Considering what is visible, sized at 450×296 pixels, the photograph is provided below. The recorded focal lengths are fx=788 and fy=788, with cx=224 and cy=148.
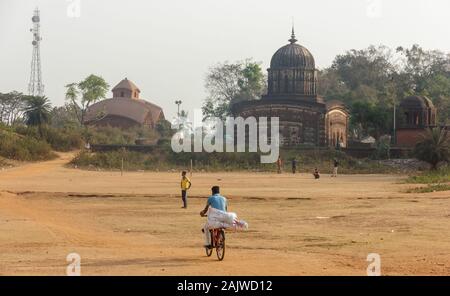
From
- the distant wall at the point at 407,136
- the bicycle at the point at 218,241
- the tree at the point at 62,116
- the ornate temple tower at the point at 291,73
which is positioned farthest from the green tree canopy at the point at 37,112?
the bicycle at the point at 218,241

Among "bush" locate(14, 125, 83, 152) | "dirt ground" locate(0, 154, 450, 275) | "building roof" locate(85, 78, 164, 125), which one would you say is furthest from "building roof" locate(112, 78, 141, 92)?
"dirt ground" locate(0, 154, 450, 275)

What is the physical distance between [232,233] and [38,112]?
202 feet

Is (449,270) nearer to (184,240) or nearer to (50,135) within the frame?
(184,240)

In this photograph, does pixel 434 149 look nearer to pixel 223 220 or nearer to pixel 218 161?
pixel 218 161

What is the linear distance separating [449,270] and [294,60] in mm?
61902

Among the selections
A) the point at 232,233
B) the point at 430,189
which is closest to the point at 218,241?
the point at 232,233

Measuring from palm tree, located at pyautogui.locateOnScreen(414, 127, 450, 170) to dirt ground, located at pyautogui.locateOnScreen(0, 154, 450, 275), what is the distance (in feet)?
49.1

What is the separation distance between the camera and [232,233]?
69.9 ft

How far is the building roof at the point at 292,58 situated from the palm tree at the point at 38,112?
23607 mm

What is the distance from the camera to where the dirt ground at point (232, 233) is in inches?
587

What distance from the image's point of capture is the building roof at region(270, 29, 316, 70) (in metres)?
Result: 75.1
